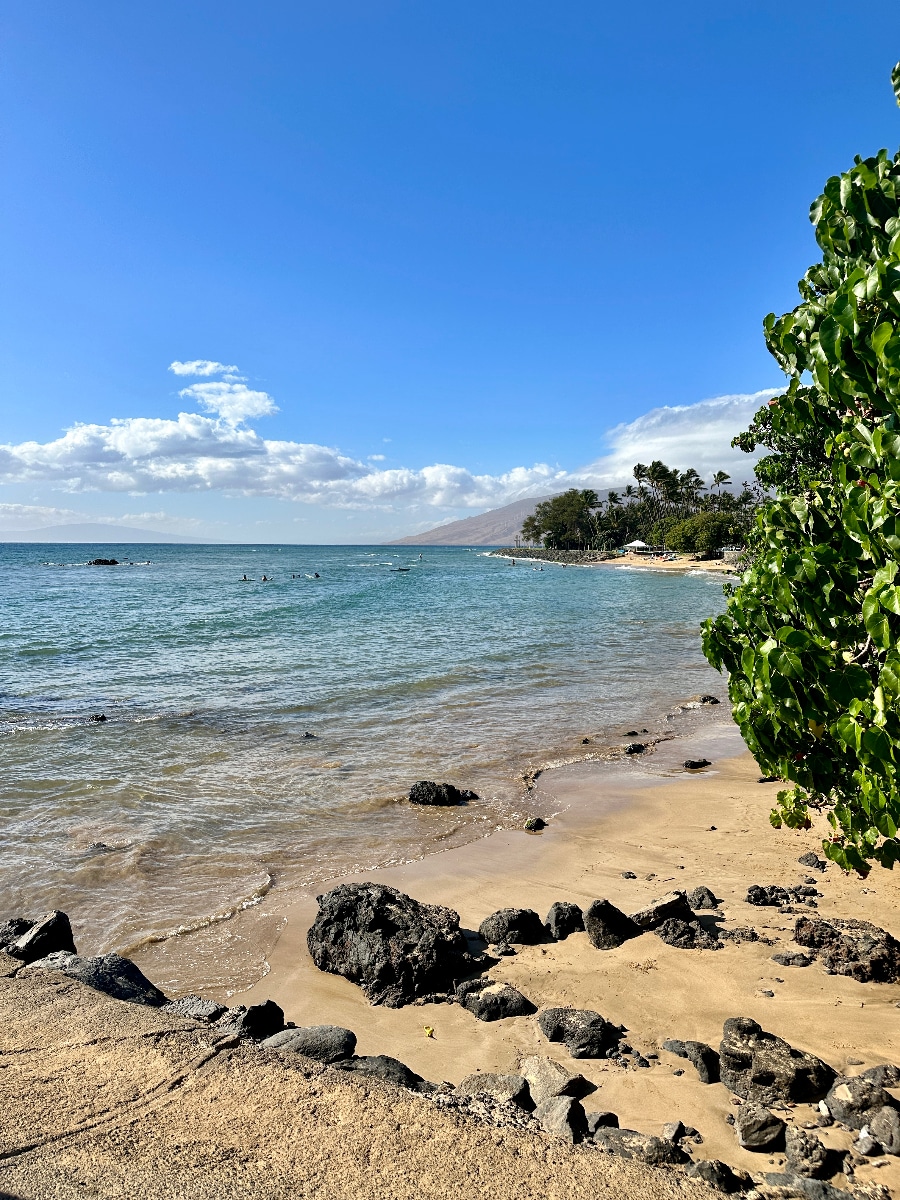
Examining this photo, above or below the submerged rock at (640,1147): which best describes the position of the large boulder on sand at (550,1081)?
below

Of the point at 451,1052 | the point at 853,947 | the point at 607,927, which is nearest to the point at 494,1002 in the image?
the point at 451,1052

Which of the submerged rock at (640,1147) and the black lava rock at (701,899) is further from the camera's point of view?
the black lava rock at (701,899)

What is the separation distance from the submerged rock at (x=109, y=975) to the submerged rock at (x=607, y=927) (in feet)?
13.9

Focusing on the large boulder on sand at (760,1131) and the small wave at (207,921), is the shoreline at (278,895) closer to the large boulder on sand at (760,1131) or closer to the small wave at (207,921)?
the small wave at (207,921)

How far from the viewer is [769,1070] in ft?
15.8

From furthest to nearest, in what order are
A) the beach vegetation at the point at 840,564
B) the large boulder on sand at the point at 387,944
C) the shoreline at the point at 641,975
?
1. the large boulder on sand at the point at 387,944
2. the shoreline at the point at 641,975
3. the beach vegetation at the point at 840,564

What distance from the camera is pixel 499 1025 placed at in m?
5.99

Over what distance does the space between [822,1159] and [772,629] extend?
3249 millimetres

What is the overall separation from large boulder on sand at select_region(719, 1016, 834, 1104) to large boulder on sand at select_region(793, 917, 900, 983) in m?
1.61

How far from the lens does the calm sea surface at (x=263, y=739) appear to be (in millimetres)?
9789

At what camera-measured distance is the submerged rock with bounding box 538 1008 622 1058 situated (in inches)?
→ 216


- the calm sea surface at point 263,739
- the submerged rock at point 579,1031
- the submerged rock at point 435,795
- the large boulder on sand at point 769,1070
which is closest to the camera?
the large boulder on sand at point 769,1070

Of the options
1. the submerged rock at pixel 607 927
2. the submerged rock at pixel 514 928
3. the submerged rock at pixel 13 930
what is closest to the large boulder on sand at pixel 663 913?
the submerged rock at pixel 607 927

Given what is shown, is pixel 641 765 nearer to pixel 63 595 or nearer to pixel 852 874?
pixel 852 874
